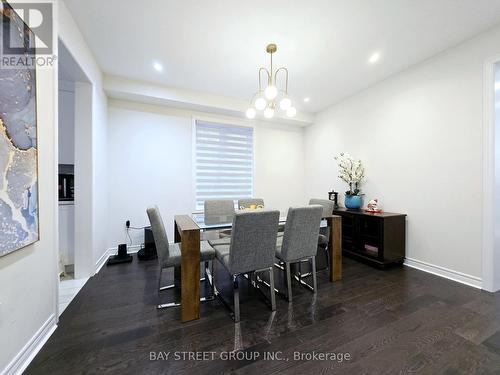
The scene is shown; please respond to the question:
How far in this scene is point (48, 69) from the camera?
5.33 feet

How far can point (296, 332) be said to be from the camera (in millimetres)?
1707

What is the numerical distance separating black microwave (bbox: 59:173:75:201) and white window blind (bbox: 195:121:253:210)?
6.06 feet

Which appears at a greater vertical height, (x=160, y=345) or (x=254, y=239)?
(x=254, y=239)

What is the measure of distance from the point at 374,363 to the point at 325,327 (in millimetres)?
408

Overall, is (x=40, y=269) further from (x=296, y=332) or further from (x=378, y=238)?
(x=378, y=238)

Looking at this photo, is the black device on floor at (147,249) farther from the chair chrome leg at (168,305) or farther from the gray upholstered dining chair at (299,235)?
the gray upholstered dining chair at (299,235)

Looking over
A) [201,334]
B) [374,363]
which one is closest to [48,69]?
[201,334]

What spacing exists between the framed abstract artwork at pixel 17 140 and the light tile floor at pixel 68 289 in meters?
1.09

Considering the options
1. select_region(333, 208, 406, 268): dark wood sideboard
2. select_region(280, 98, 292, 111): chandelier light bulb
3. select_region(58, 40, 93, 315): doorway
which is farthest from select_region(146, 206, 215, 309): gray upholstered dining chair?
select_region(333, 208, 406, 268): dark wood sideboard

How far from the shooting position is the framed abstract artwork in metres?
1.16

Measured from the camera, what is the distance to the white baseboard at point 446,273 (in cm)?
242

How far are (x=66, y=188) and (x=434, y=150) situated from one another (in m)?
4.93

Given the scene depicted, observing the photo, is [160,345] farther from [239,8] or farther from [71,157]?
[239,8]

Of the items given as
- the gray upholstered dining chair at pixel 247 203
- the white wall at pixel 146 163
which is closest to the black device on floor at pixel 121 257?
the white wall at pixel 146 163
